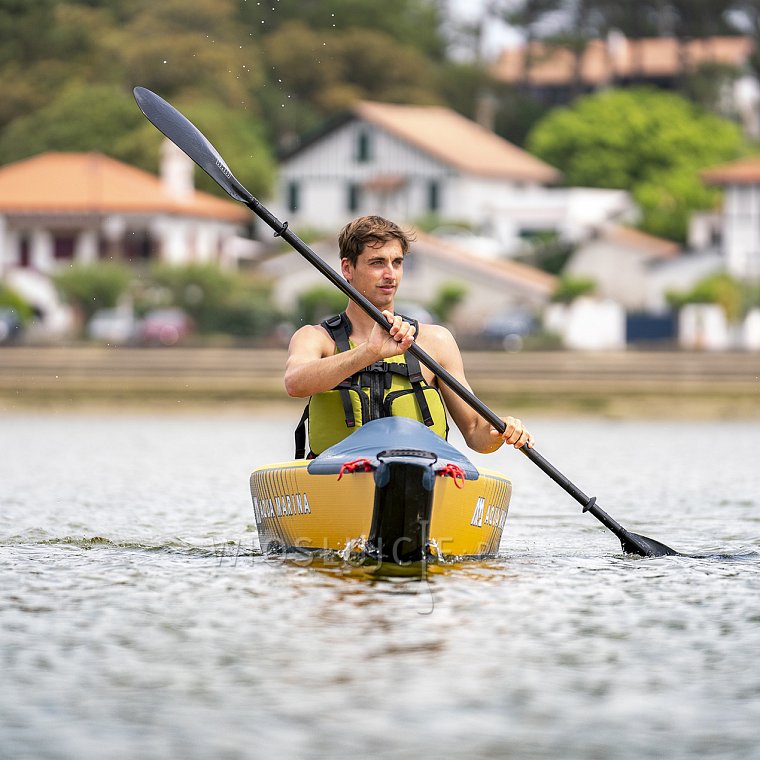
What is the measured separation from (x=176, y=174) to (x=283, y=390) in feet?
101

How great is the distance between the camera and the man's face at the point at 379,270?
9562mm

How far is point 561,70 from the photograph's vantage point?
107000mm

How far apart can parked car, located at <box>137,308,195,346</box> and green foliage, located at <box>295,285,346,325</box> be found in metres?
3.16

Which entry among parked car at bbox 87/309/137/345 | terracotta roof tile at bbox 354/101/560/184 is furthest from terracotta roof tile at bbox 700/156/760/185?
parked car at bbox 87/309/137/345

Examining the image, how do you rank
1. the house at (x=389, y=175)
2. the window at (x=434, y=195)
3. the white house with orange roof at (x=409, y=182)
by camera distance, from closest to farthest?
the white house with orange roof at (x=409, y=182)
the house at (x=389, y=175)
the window at (x=434, y=195)

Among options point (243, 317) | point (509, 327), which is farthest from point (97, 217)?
point (509, 327)

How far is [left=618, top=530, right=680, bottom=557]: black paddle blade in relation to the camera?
37.3ft

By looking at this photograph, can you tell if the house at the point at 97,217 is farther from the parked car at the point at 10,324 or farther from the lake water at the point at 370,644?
the lake water at the point at 370,644

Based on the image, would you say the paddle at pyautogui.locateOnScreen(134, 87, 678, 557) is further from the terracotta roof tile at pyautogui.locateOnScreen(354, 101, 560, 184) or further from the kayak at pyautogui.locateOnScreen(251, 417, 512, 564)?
the terracotta roof tile at pyautogui.locateOnScreen(354, 101, 560, 184)

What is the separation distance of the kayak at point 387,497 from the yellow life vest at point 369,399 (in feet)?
0.68

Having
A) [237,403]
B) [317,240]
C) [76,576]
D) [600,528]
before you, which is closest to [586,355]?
[237,403]

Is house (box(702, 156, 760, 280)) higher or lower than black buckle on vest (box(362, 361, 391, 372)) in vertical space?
higher

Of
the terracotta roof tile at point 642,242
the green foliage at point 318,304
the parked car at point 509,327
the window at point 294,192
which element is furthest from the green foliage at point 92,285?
the window at point 294,192

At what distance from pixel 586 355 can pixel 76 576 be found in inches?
1277
